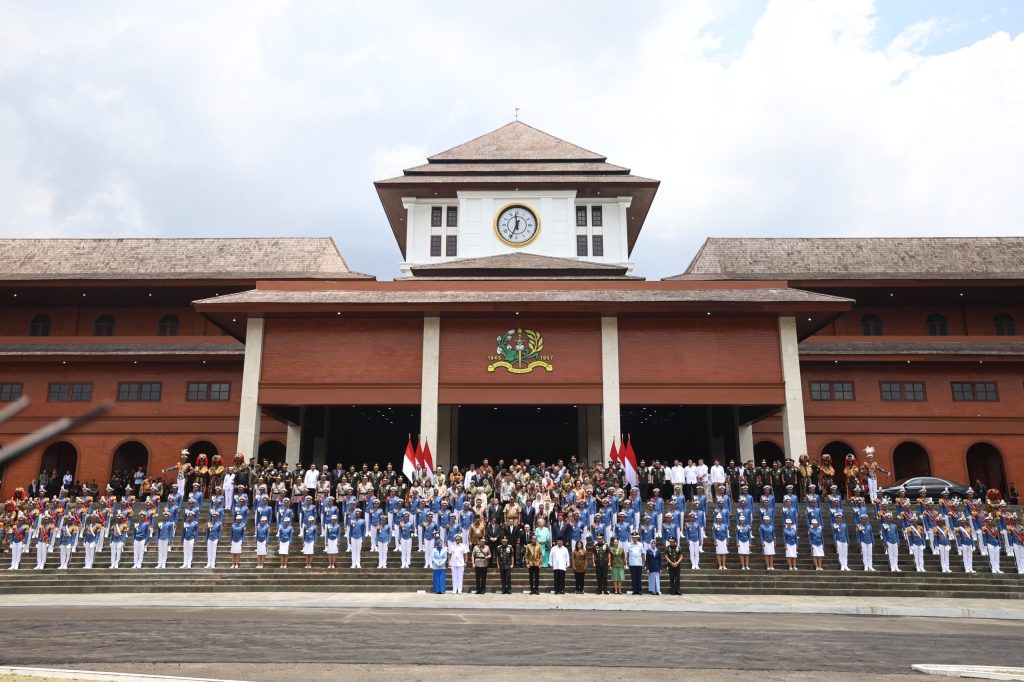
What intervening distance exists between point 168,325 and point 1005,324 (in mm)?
40532

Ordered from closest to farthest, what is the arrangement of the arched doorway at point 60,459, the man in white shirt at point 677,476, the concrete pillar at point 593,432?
1. the man in white shirt at point 677,476
2. the concrete pillar at point 593,432
3. the arched doorway at point 60,459

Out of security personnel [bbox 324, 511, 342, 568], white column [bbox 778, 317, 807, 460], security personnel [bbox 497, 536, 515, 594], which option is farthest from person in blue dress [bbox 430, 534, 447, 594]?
white column [bbox 778, 317, 807, 460]

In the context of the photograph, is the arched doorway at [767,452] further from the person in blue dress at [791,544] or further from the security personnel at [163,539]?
the security personnel at [163,539]

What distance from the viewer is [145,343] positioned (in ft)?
113

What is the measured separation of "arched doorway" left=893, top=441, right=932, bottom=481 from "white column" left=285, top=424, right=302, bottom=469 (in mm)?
25705

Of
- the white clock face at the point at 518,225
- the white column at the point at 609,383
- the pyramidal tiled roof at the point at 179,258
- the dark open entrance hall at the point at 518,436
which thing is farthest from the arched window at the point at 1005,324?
the pyramidal tiled roof at the point at 179,258

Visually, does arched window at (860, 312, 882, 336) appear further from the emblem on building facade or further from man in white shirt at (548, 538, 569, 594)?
man in white shirt at (548, 538, 569, 594)

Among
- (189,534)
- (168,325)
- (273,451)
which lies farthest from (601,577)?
(168,325)

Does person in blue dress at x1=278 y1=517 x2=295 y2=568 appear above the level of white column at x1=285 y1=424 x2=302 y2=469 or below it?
below

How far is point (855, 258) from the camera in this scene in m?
37.5

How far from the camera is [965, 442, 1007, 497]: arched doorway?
32.8m

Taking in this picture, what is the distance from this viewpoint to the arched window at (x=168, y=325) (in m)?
36.6

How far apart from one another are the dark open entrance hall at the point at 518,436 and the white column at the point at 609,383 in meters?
7.94

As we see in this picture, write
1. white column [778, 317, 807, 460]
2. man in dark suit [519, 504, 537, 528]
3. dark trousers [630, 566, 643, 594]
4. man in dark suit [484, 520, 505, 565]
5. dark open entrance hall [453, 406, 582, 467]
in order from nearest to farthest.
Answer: dark trousers [630, 566, 643, 594], man in dark suit [484, 520, 505, 565], man in dark suit [519, 504, 537, 528], white column [778, 317, 807, 460], dark open entrance hall [453, 406, 582, 467]
